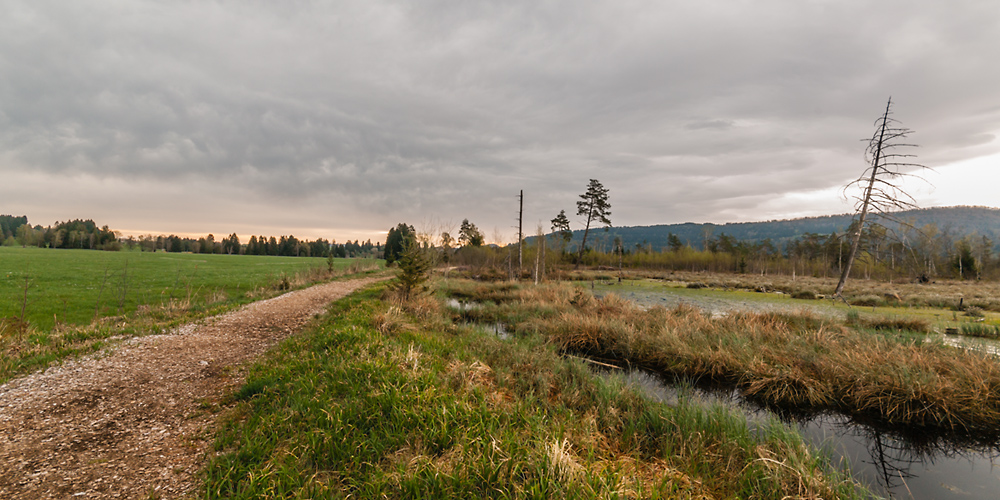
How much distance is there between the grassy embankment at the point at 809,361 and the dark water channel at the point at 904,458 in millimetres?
406

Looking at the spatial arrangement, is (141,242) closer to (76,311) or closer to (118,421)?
(76,311)

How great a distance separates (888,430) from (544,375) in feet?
17.4

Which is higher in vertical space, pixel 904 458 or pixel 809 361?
pixel 809 361

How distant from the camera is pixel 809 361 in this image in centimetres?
689

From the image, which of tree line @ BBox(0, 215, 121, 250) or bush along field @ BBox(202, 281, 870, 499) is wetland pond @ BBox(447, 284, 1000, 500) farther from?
tree line @ BBox(0, 215, 121, 250)

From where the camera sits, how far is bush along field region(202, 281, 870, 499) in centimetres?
287

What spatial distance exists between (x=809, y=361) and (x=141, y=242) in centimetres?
12863

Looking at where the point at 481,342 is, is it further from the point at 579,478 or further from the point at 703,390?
the point at 579,478

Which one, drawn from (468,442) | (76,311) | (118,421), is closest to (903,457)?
(468,442)

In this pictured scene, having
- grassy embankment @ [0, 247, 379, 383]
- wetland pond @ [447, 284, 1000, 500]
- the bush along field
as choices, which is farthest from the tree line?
wetland pond @ [447, 284, 1000, 500]

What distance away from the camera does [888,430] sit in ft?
17.3

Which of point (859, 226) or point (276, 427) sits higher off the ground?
point (859, 226)

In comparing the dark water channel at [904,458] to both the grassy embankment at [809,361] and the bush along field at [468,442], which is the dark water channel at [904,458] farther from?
the bush along field at [468,442]

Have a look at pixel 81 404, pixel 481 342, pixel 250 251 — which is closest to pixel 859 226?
pixel 481 342
